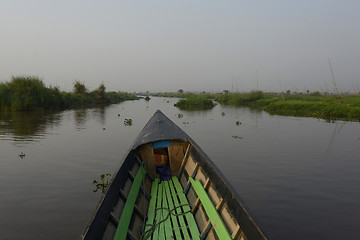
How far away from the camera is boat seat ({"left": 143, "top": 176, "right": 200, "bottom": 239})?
4570 millimetres

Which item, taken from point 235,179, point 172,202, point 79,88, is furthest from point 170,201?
point 79,88

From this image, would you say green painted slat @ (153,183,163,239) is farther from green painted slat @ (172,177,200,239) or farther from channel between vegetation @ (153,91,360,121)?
channel between vegetation @ (153,91,360,121)

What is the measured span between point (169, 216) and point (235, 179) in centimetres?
417

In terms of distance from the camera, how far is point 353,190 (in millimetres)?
7879

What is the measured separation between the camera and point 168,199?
19.7ft

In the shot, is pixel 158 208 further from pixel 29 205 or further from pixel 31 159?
pixel 31 159

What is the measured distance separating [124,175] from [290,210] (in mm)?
4601

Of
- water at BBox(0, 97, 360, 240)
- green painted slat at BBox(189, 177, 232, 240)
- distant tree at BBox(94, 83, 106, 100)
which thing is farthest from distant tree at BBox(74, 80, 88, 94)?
green painted slat at BBox(189, 177, 232, 240)

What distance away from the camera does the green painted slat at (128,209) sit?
155 inches

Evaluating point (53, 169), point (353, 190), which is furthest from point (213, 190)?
point (53, 169)

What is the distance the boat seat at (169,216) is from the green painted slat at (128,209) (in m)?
0.47

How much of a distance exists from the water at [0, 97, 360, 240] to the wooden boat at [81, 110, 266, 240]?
1.95 ft

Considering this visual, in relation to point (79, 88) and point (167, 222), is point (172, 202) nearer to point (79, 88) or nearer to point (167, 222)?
point (167, 222)

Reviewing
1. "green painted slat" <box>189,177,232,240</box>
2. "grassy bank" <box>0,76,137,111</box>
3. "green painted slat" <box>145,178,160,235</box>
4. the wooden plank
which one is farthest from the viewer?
"grassy bank" <box>0,76,137,111</box>
